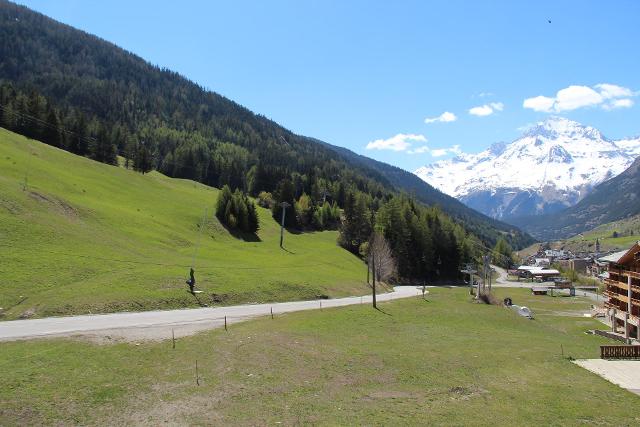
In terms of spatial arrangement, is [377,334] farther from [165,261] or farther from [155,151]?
[155,151]

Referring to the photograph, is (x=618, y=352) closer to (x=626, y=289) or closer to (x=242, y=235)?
(x=626, y=289)

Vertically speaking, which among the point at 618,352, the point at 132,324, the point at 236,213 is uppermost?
the point at 236,213

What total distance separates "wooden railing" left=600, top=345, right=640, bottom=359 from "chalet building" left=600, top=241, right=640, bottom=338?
3020 centimetres

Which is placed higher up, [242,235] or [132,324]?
[242,235]

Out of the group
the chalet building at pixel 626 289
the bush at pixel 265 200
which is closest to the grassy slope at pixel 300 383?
the chalet building at pixel 626 289

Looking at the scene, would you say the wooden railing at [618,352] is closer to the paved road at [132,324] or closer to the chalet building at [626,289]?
the paved road at [132,324]

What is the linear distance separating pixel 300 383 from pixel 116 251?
42842mm

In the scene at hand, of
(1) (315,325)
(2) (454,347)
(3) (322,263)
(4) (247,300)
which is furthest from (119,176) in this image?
(2) (454,347)

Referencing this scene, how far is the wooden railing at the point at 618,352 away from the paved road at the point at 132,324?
28.9m

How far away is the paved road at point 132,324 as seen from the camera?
31.0m

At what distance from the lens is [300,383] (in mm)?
24703

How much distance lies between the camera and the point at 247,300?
53875 mm

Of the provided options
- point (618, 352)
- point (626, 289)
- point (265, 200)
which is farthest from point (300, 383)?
point (265, 200)

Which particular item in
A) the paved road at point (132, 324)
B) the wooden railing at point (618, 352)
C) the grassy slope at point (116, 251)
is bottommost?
the wooden railing at point (618, 352)
